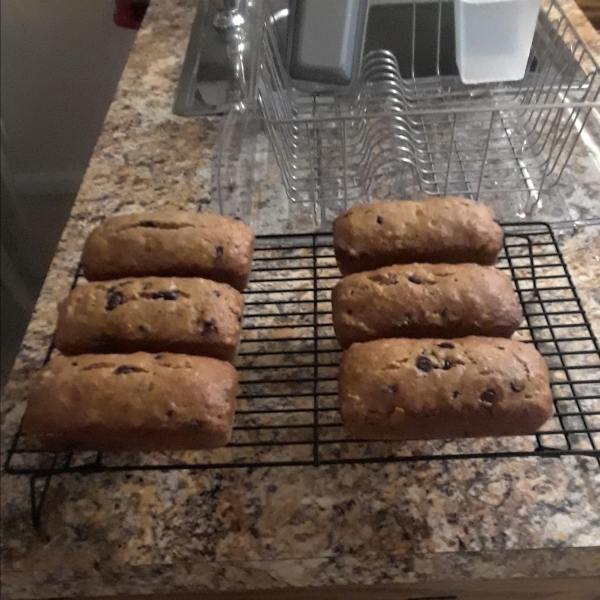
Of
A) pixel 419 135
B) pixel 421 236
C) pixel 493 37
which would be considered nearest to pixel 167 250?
pixel 421 236

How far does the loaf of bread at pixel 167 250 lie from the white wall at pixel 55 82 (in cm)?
138

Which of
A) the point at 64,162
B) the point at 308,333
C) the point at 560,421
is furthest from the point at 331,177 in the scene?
the point at 64,162

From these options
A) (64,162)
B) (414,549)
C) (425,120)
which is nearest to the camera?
(414,549)

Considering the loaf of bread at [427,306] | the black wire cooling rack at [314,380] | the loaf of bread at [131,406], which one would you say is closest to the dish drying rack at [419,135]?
the black wire cooling rack at [314,380]

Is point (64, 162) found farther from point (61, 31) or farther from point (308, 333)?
point (308, 333)

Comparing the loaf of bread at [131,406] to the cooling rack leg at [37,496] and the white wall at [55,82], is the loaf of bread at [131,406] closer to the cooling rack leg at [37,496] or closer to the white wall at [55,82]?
the cooling rack leg at [37,496]

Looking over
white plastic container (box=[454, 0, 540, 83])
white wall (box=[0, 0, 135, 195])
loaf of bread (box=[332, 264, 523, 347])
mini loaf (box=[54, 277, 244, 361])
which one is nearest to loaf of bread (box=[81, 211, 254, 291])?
mini loaf (box=[54, 277, 244, 361])

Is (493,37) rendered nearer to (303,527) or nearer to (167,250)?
(167,250)

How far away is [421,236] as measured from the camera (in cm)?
72

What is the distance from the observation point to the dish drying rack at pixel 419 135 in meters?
0.96

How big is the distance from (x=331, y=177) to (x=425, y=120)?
297 mm

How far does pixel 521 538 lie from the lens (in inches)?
23.7

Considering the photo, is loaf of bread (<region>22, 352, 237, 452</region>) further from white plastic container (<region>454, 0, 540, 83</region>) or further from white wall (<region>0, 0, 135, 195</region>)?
white wall (<region>0, 0, 135, 195</region>)

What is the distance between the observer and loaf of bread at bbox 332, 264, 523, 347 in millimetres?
647
